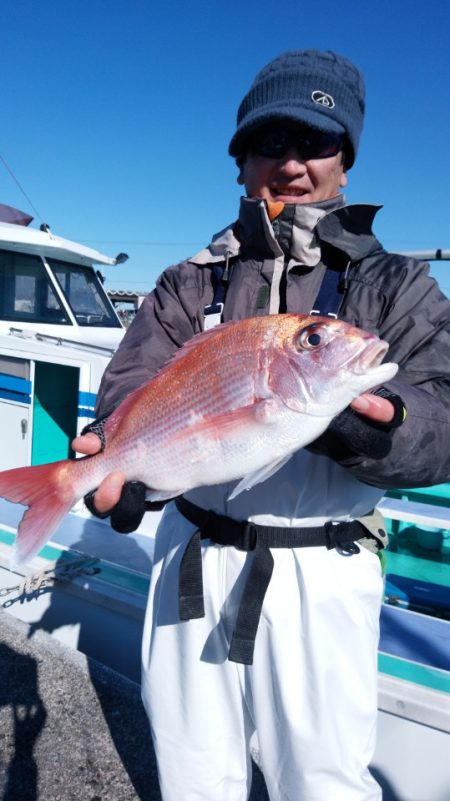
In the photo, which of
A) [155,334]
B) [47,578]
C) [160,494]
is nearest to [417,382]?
[160,494]

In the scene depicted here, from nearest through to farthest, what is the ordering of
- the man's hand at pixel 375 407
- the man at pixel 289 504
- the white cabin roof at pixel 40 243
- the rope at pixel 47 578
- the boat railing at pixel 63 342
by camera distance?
the man's hand at pixel 375 407 < the man at pixel 289 504 < the rope at pixel 47 578 < the boat railing at pixel 63 342 < the white cabin roof at pixel 40 243

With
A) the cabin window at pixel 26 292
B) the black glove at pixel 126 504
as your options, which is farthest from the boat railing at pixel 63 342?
the black glove at pixel 126 504

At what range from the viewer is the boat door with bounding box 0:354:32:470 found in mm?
5770

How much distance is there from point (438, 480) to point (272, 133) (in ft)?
4.39

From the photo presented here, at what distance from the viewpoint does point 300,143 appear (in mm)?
2027

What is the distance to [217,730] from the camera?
208cm

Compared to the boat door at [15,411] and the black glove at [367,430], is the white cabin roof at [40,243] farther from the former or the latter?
the black glove at [367,430]

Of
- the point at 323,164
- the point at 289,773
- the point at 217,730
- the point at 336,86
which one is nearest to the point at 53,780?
the point at 217,730

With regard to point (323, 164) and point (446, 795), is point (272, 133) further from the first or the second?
point (446, 795)

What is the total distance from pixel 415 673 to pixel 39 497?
1.90 m

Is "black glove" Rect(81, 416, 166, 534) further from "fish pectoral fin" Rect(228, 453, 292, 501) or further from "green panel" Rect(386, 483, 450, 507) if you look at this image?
"green panel" Rect(386, 483, 450, 507)

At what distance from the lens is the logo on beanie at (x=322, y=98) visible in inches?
79.0

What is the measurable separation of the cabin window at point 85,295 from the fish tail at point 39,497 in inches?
225

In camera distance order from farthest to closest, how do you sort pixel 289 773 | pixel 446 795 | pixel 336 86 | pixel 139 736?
pixel 139 736 → pixel 446 795 → pixel 336 86 → pixel 289 773
